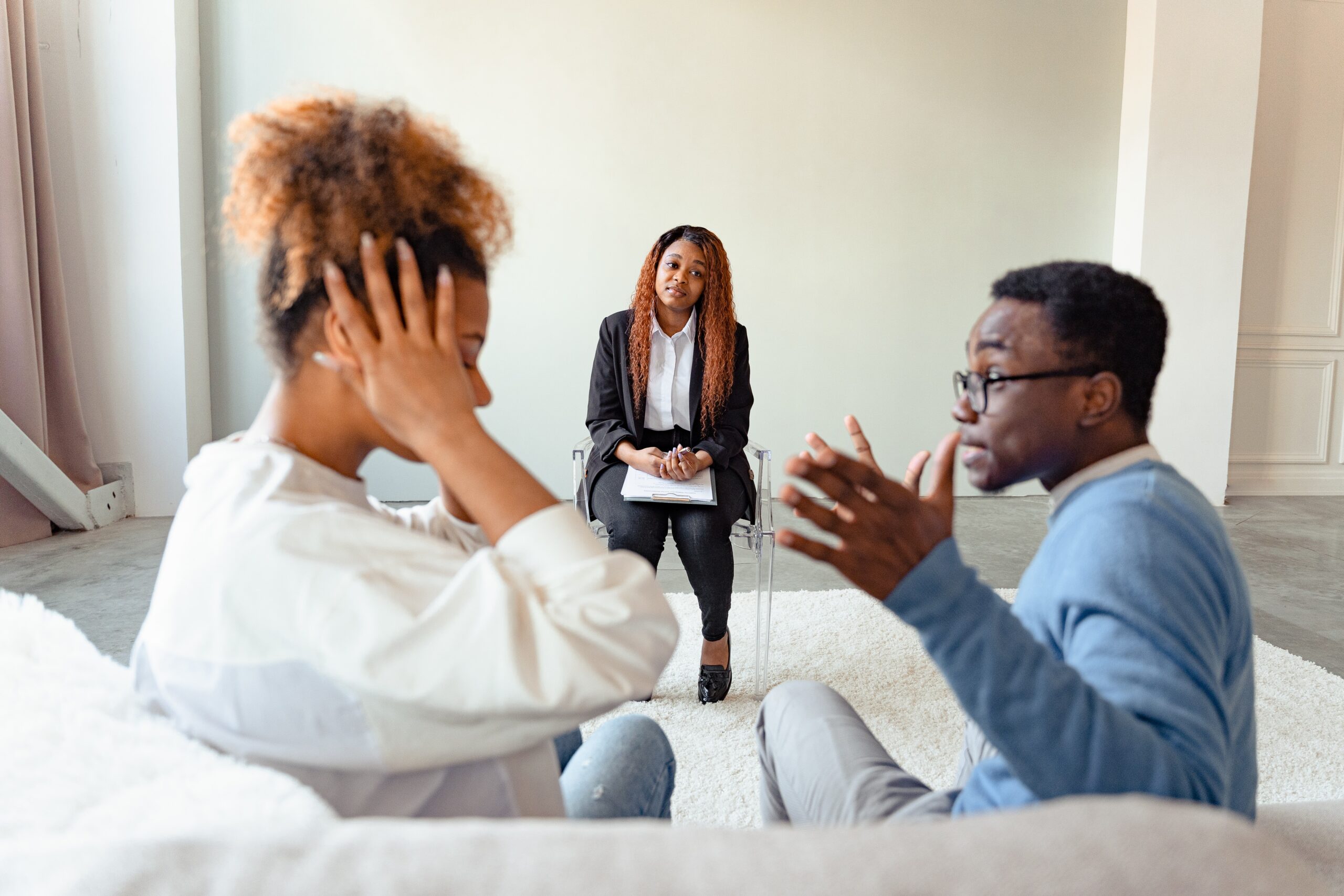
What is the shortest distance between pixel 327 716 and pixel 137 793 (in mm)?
112

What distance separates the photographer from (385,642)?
0.54m

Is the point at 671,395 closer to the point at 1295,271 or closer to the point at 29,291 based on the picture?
the point at 29,291

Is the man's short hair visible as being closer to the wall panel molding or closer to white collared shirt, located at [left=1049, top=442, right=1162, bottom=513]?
white collared shirt, located at [left=1049, top=442, right=1162, bottom=513]

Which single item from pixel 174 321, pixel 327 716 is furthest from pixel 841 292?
pixel 327 716

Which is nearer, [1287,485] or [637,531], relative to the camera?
[637,531]

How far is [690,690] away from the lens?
242 cm

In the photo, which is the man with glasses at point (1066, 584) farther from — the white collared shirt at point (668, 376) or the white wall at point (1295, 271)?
the white wall at point (1295, 271)

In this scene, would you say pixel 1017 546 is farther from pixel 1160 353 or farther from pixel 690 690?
pixel 1160 353

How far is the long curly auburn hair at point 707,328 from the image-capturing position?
264cm

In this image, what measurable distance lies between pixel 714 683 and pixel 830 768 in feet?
4.42

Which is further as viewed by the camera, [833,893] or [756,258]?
[756,258]

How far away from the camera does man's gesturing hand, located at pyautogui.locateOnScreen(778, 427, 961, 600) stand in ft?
2.28

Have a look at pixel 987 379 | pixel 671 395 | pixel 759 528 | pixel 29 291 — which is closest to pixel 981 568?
pixel 759 528

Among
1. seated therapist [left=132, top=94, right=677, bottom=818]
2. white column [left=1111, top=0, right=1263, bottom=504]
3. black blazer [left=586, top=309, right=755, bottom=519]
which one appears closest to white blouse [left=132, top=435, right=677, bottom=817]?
seated therapist [left=132, top=94, right=677, bottom=818]
